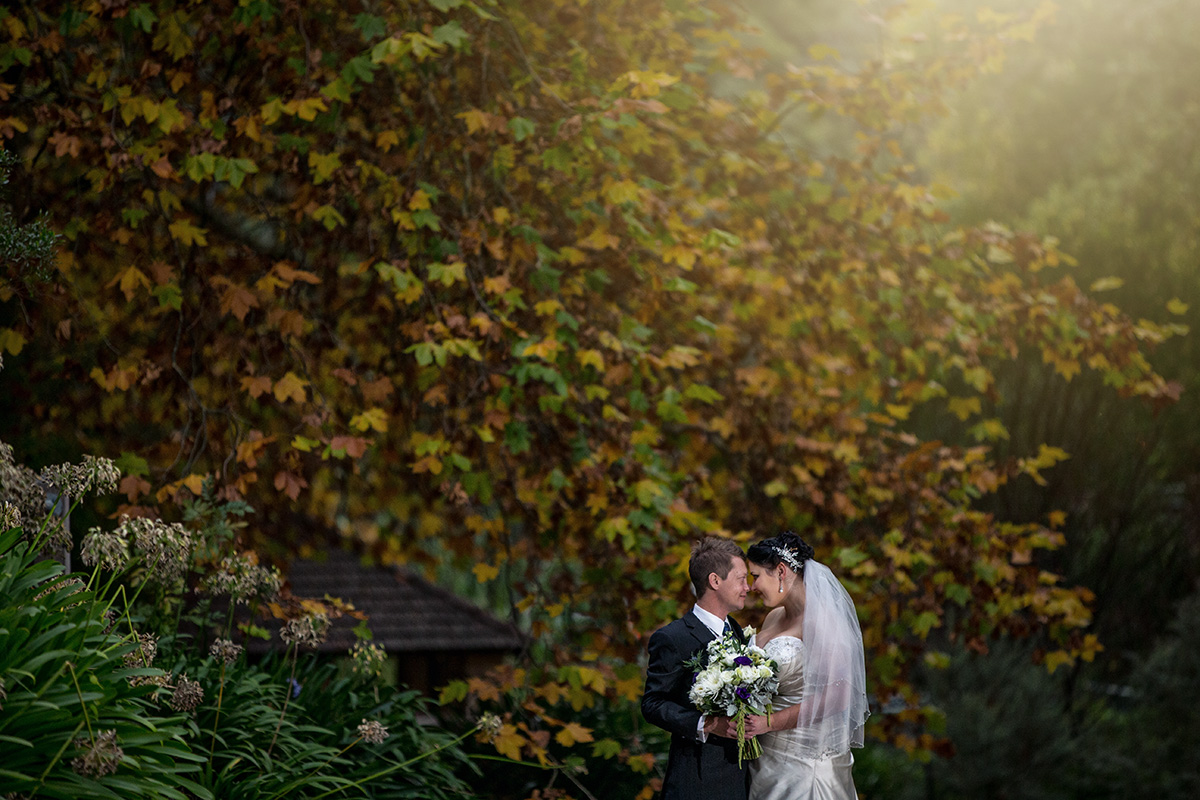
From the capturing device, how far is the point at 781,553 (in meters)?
5.04

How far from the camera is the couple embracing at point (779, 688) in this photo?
4.76 m

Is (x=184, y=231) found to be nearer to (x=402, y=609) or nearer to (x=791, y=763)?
(x=791, y=763)

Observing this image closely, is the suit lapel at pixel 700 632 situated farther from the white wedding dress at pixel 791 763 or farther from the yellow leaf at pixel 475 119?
the yellow leaf at pixel 475 119

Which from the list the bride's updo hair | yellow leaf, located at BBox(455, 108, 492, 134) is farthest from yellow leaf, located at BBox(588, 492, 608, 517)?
yellow leaf, located at BBox(455, 108, 492, 134)

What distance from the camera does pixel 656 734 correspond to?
877cm

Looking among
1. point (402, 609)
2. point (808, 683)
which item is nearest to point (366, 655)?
point (808, 683)

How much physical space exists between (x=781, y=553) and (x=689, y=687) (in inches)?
28.2

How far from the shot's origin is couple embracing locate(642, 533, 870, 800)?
15.6 feet

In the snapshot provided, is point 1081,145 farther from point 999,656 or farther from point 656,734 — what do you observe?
point 656,734

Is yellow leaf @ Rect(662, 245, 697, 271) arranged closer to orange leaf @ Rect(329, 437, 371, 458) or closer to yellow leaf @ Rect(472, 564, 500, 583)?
orange leaf @ Rect(329, 437, 371, 458)

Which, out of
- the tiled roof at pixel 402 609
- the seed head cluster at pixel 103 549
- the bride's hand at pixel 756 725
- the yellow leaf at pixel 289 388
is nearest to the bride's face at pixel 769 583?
the bride's hand at pixel 756 725

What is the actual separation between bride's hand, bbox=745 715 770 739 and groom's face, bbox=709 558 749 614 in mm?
455

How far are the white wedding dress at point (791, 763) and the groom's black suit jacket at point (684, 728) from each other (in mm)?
171

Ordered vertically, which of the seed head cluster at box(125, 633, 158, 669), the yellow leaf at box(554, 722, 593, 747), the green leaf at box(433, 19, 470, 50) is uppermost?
the green leaf at box(433, 19, 470, 50)
